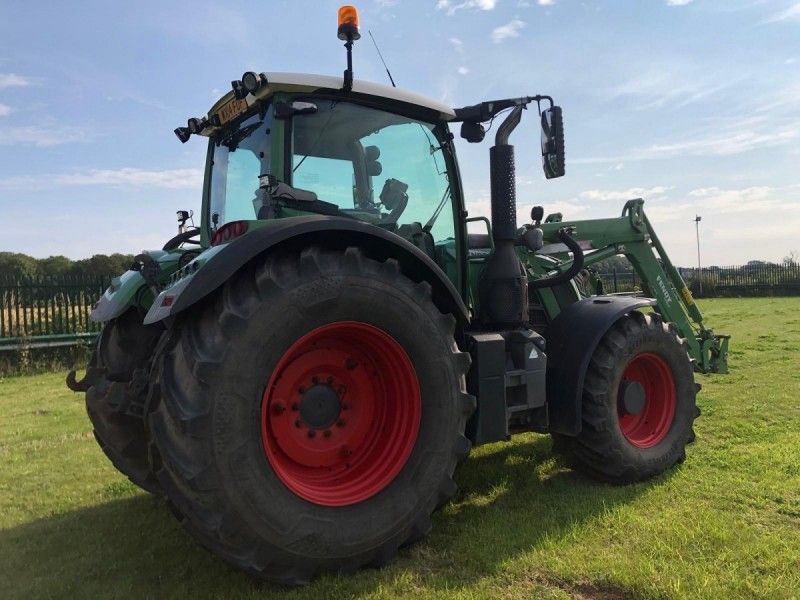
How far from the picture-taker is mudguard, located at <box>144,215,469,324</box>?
2.64 meters

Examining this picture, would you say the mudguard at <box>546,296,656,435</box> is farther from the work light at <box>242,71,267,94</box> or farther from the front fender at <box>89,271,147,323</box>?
the front fender at <box>89,271,147,323</box>

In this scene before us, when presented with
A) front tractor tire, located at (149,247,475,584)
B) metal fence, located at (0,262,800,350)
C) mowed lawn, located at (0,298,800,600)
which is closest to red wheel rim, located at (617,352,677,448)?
mowed lawn, located at (0,298,800,600)

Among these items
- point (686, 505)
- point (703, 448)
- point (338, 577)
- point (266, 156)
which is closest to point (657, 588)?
point (686, 505)

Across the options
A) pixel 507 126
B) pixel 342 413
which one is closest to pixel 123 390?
pixel 342 413

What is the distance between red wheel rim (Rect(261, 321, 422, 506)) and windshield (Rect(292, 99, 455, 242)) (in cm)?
92

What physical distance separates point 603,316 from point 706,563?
1730 mm

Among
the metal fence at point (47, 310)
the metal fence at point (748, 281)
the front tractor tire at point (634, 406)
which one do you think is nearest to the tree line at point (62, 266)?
the metal fence at point (47, 310)

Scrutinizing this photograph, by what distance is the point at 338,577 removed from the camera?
109 inches

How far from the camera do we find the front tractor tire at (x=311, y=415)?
2568mm

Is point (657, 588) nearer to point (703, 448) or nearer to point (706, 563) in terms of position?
point (706, 563)

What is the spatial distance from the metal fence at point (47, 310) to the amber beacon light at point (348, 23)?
1071 cm

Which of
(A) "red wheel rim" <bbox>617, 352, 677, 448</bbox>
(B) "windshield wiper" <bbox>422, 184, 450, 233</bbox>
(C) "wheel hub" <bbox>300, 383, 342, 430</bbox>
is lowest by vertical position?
(A) "red wheel rim" <bbox>617, 352, 677, 448</bbox>

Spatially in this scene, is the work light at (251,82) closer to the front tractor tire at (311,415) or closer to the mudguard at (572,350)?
the front tractor tire at (311,415)

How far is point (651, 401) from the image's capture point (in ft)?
15.2
